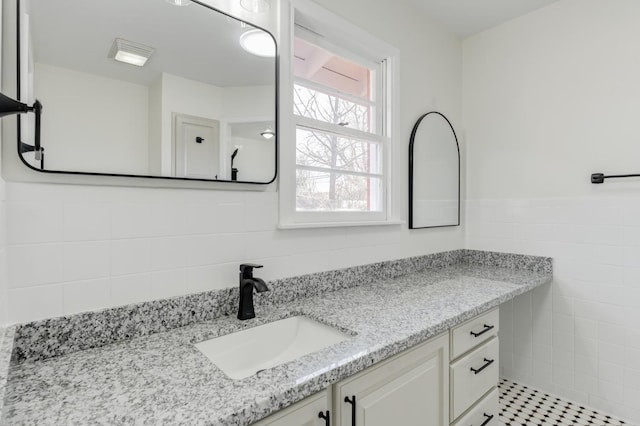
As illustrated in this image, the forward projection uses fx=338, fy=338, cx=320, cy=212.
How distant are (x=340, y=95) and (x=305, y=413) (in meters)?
1.52

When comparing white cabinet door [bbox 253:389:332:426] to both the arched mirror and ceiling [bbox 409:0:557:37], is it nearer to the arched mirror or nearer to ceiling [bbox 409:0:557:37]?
the arched mirror

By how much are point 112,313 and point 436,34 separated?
2.48 metres

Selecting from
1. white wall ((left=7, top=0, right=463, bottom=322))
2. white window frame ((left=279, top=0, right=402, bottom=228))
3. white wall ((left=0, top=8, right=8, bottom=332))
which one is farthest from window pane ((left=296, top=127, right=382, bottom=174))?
white wall ((left=0, top=8, right=8, bottom=332))

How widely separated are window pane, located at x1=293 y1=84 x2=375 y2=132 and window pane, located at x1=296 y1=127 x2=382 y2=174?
3.4 inches

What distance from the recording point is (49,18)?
96cm

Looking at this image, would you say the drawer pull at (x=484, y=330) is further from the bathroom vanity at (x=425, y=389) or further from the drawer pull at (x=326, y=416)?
the drawer pull at (x=326, y=416)

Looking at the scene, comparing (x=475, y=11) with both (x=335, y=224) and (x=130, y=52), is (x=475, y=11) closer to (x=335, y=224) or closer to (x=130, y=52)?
(x=335, y=224)

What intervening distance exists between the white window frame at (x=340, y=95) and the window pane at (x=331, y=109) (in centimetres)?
4

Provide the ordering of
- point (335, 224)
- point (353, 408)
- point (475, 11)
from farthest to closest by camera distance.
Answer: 1. point (475, 11)
2. point (335, 224)
3. point (353, 408)

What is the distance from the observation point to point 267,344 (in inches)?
48.3

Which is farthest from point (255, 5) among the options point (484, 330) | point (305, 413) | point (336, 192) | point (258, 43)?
point (484, 330)

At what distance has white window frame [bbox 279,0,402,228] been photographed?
1485 mm

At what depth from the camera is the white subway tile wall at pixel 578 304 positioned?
1.88 m

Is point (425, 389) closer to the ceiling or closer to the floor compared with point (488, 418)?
closer to the ceiling
